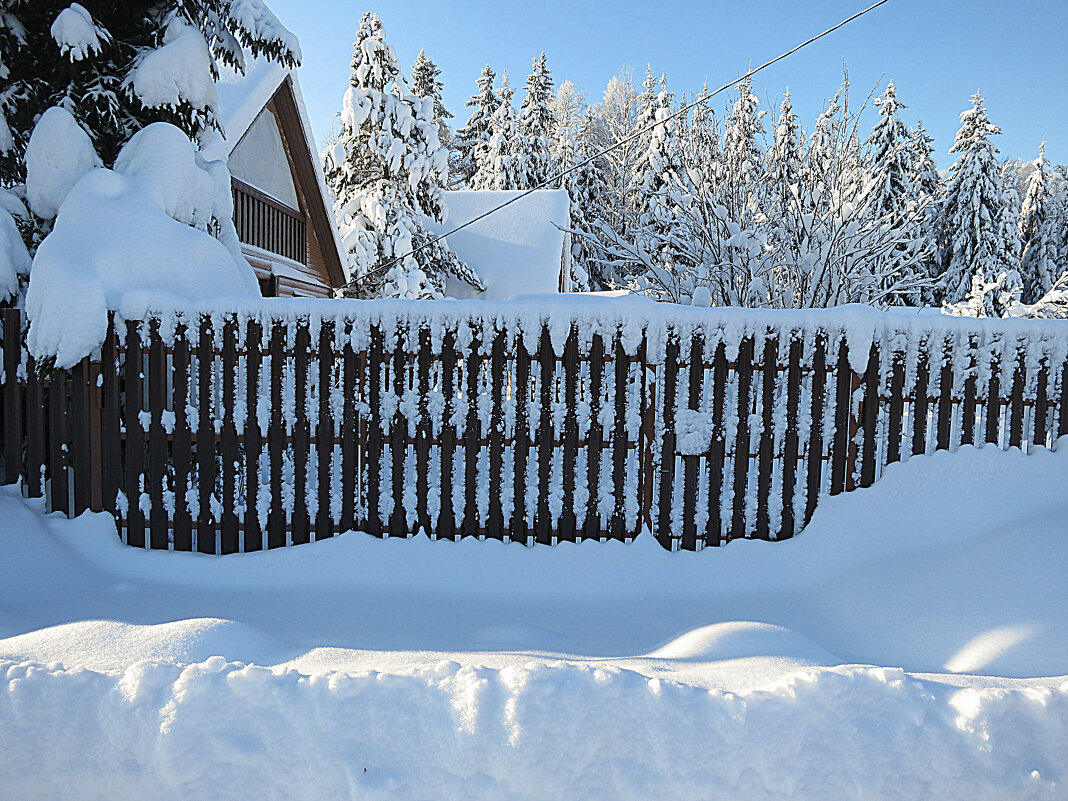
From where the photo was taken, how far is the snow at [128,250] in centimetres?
462

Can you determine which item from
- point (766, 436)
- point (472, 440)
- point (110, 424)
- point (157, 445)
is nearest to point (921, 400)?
point (766, 436)

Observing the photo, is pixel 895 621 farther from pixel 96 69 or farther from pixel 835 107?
pixel 96 69

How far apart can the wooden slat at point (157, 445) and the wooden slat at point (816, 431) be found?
15.7 ft

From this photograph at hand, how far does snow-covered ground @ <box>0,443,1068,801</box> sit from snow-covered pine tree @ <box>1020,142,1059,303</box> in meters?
39.3

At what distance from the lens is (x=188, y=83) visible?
261 inches

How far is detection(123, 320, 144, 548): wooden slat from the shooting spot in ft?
15.5

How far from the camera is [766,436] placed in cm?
492

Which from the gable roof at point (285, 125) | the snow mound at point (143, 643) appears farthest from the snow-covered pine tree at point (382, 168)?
the snow mound at point (143, 643)

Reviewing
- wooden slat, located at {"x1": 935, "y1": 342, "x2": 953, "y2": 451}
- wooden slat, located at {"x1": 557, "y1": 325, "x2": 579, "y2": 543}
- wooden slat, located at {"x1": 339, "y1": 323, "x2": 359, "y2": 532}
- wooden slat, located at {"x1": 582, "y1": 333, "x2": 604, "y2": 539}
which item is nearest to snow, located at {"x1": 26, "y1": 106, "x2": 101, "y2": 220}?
wooden slat, located at {"x1": 339, "y1": 323, "x2": 359, "y2": 532}

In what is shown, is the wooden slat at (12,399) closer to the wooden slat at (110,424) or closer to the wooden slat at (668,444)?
the wooden slat at (110,424)

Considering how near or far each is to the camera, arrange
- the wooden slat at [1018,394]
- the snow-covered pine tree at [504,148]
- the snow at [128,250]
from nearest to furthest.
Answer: the snow at [128,250]
the wooden slat at [1018,394]
the snow-covered pine tree at [504,148]

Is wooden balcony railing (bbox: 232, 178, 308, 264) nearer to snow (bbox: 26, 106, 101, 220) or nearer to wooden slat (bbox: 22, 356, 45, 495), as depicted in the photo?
snow (bbox: 26, 106, 101, 220)

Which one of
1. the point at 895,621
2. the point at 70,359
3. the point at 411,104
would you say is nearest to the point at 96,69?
the point at 70,359

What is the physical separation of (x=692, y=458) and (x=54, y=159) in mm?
6113
